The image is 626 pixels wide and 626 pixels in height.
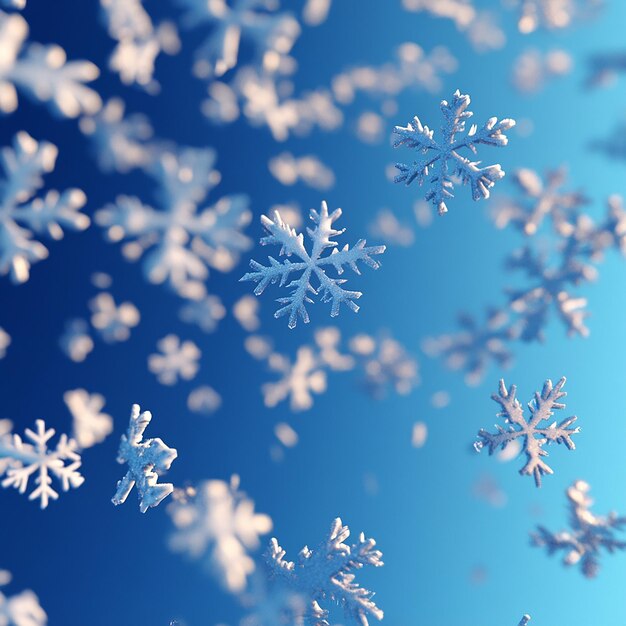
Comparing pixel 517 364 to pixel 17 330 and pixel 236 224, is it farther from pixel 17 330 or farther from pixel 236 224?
pixel 17 330

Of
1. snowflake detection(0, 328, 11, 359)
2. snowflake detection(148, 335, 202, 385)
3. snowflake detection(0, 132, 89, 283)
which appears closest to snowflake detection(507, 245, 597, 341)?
snowflake detection(148, 335, 202, 385)

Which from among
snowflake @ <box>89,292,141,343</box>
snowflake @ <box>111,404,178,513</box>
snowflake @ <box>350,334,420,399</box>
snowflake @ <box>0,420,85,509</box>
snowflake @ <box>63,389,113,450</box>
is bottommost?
snowflake @ <box>0,420,85,509</box>

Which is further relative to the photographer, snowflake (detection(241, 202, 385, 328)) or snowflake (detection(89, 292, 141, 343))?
snowflake (detection(89, 292, 141, 343))

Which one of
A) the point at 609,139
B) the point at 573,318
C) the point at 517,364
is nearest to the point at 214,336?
the point at 517,364

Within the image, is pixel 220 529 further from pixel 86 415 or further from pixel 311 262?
pixel 311 262

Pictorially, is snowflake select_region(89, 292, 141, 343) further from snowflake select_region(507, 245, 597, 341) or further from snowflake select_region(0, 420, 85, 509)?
snowflake select_region(507, 245, 597, 341)

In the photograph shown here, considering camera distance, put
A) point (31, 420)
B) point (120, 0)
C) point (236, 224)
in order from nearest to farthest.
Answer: point (120, 0), point (236, 224), point (31, 420)
